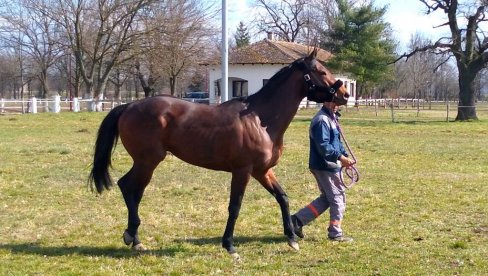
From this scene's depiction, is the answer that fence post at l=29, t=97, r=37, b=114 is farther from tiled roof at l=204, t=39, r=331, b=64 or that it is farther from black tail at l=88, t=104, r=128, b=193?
black tail at l=88, t=104, r=128, b=193

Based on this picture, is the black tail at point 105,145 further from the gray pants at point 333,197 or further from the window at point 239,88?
the window at point 239,88

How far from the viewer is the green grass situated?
20.7 feet

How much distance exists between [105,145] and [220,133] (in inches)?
59.2

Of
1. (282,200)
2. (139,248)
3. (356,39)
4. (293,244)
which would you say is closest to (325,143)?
(282,200)

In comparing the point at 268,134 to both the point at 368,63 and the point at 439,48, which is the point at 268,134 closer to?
the point at 439,48

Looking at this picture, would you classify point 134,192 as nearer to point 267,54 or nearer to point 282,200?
point 282,200

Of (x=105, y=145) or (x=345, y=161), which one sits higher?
(x=105, y=145)

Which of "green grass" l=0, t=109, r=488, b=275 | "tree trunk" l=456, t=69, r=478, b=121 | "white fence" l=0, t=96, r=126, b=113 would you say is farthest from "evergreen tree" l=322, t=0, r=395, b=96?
"green grass" l=0, t=109, r=488, b=275

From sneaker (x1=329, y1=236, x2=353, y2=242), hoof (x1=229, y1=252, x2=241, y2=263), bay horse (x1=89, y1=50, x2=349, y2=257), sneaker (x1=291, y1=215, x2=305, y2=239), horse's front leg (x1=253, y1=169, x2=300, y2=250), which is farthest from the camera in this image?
sneaker (x1=291, y1=215, x2=305, y2=239)

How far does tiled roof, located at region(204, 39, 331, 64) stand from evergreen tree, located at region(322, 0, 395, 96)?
2599mm

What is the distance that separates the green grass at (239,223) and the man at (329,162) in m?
0.24

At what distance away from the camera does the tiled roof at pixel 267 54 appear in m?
55.5

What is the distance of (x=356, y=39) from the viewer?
2045 inches

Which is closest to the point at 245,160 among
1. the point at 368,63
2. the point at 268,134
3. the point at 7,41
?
the point at 268,134
